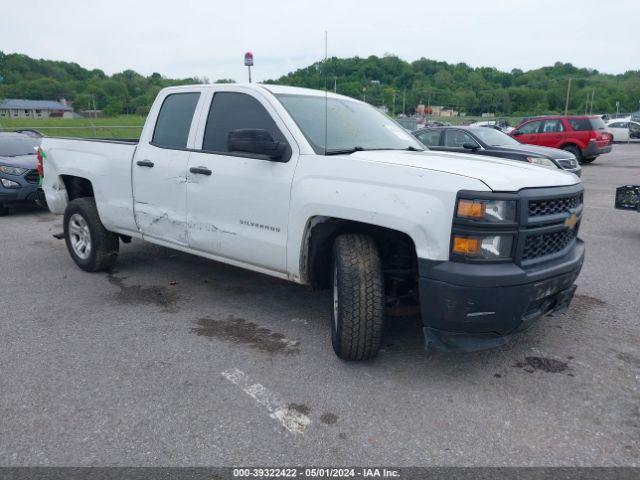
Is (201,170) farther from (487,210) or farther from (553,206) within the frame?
(553,206)

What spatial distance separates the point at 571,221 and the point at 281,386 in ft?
7.13

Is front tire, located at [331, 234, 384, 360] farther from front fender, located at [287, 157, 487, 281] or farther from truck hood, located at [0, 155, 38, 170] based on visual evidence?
truck hood, located at [0, 155, 38, 170]

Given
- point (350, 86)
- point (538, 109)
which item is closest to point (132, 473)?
point (350, 86)

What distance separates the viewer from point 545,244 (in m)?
3.28

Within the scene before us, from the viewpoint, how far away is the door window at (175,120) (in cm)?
470

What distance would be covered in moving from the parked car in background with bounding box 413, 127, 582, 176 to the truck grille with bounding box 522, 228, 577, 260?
6.96 m

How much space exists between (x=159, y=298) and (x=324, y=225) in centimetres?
208

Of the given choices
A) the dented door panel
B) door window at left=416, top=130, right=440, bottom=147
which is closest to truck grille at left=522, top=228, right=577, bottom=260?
the dented door panel

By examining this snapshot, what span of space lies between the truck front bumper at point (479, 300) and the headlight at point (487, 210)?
0.27 metres

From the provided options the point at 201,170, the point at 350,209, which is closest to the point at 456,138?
the point at 201,170

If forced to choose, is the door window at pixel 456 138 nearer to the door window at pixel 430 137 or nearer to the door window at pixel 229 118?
the door window at pixel 430 137

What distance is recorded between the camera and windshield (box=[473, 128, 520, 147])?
36.9 ft

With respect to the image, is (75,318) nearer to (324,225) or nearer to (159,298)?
(159,298)

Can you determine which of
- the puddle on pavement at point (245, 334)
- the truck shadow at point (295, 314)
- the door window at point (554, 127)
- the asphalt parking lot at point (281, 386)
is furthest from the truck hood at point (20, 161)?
the door window at point (554, 127)
